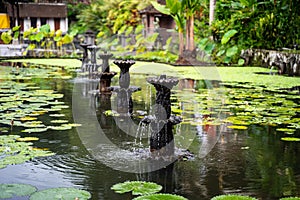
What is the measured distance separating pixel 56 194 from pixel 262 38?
46.2 feet

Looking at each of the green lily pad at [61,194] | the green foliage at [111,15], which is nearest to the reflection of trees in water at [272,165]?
the green lily pad at [61,194]

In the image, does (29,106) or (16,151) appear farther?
(29,106)

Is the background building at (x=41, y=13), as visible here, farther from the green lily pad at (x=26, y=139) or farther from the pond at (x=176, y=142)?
the green lily pad at (x=26, y=139)

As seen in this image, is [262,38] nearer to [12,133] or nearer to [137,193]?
[12,133]

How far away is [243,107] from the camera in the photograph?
8258 millimetres

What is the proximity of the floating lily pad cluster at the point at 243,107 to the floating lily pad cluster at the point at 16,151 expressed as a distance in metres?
2.40

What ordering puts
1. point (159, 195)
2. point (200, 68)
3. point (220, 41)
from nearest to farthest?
1. point (159, 195)
2. point (200, 68)
3. point (220, 41)

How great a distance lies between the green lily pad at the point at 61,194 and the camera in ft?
12.4

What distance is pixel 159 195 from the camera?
12.6 feet

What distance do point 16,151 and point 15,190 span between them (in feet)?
4.31

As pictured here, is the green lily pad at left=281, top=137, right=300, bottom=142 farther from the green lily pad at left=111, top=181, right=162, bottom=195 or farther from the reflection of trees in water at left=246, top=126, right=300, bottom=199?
the green lily pad at left=111, top=181, right=162, bottom=195

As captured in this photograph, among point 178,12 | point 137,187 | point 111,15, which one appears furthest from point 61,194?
point 111,15

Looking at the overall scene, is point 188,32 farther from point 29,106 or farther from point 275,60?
point 29,106

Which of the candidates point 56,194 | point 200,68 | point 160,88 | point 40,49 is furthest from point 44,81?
point 40,49
